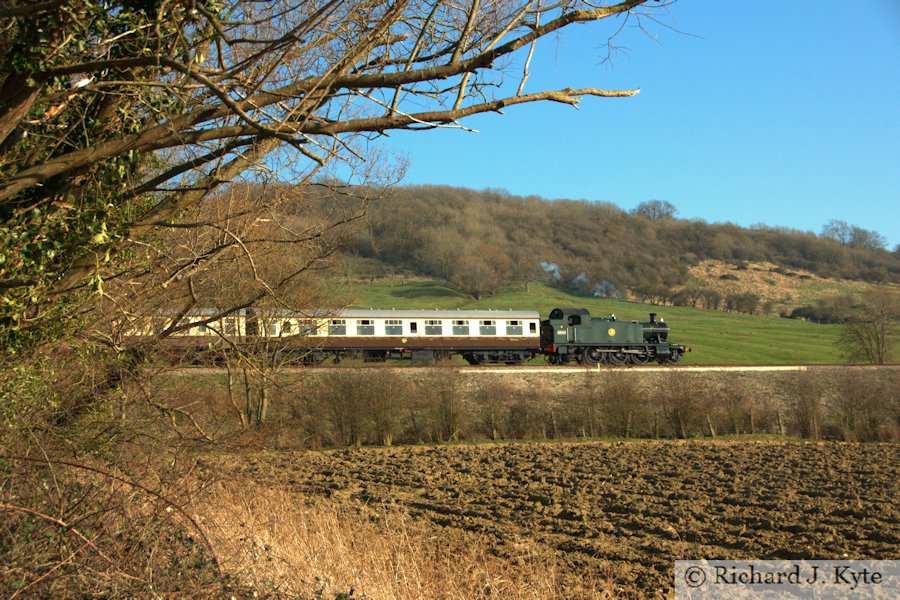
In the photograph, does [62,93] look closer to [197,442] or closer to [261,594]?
[261,594]

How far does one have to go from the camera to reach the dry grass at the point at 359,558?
5.96m

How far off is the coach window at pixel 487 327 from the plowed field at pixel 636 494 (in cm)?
1150

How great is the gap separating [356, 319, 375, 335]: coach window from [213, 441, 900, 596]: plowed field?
1015 centimetres

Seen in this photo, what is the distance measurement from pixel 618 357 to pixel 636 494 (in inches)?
878

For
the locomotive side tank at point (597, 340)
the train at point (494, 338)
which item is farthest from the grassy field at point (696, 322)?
the train at point (494, 338)

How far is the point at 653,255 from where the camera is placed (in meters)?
110

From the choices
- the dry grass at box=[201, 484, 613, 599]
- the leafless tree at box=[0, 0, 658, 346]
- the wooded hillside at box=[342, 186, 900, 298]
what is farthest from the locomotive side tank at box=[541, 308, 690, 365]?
the wooded hillside at box=[342, 186, 900, 298]

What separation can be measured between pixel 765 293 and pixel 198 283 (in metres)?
96.7

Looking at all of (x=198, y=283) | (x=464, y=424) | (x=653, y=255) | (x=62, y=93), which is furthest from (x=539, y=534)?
(x=653, y=255)

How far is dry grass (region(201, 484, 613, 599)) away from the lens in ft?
19.6

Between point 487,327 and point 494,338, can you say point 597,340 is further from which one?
point 487,327

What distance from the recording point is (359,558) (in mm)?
7941

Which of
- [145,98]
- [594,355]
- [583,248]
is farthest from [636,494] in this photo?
[583,248]

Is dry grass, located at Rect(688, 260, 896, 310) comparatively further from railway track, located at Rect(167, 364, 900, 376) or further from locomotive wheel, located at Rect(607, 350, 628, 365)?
railway track, located at Rect(167, 364, 900, 376)
